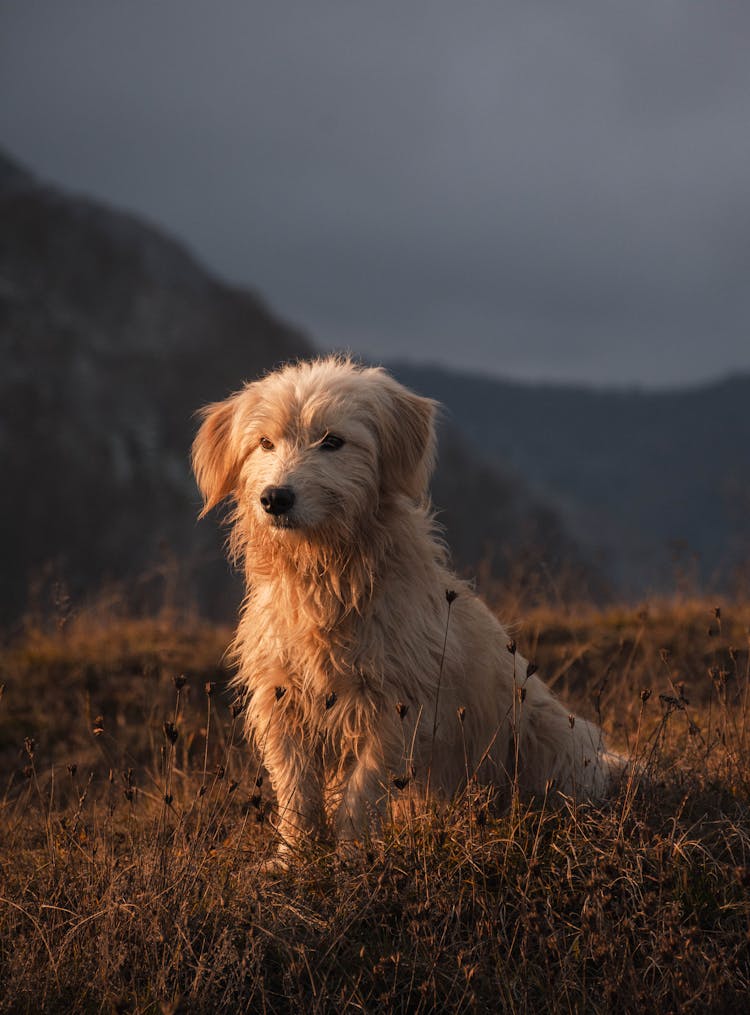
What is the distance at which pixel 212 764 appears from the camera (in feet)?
20.4

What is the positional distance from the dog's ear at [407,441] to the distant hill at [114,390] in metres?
28.0

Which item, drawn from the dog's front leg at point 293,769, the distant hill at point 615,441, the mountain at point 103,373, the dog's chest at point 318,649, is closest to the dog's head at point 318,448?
the dog's chest at point 318,649

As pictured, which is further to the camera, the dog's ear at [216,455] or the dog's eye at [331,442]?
the dog's ear at [216,455]

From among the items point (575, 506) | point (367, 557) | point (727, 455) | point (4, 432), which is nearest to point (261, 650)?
point (367, 557)

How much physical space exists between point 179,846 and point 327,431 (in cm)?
188

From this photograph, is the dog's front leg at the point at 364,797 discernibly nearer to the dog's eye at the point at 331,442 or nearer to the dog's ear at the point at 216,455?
the dog's eye at the point at 331,442

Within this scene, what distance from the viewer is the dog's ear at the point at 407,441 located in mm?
4625

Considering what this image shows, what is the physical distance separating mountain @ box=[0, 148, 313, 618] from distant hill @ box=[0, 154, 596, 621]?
0.29ft

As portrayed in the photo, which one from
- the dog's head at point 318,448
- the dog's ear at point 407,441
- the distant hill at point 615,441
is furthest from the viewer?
the distant hill at point 615,441

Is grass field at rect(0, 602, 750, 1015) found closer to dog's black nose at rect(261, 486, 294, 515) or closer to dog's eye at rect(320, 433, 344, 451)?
dog's black nose at rect(261, 486, 294, 515)

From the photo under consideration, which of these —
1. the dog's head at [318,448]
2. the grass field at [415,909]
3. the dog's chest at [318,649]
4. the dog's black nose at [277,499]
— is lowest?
the grass field at [415,909]

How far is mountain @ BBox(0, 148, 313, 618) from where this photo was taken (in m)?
44.2

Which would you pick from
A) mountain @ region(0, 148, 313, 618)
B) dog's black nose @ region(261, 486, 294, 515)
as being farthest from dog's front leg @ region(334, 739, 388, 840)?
mountain @ region(0, 148, 313, 618)

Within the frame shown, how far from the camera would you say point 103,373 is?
54.6 metres
